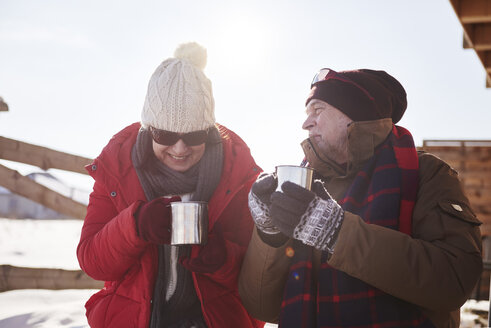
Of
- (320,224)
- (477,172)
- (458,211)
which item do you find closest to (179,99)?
(320,224)

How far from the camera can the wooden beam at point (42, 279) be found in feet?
13.2

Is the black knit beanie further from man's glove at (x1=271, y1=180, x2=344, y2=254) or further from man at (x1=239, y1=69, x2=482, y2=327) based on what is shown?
man's glove at (x1=271, y1=180, x2=344, y2=254)

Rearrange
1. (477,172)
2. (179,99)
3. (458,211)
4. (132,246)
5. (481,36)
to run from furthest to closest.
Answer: (477,172) → (481,36) → (179,99) → (132,246) → (458,211)

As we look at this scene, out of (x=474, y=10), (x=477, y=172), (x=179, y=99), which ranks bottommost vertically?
(x=477, y=172)

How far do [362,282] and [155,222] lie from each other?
33.1 inches

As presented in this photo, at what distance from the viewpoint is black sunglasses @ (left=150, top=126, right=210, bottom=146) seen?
209 cm

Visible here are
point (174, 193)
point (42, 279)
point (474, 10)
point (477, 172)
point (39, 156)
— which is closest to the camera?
A: point (174, 193)

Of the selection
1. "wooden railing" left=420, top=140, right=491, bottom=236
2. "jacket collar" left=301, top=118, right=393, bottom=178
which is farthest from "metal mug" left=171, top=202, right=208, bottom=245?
"wooden railing" left=420, top=140, right=491, bottom=236

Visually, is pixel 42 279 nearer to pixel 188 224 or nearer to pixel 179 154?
pixel 179 154

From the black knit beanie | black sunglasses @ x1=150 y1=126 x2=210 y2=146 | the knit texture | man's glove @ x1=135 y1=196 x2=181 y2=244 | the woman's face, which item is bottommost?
man's glove @ x1=135 y1=196 x2=181 y2=244

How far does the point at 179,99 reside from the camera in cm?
210

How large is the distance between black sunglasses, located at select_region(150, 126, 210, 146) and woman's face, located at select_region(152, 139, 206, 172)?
0.07ft

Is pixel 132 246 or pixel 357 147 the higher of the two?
pixel 357 147

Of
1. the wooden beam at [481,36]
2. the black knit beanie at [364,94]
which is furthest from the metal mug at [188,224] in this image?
the wooden beam at [481,36]
